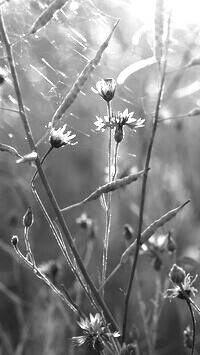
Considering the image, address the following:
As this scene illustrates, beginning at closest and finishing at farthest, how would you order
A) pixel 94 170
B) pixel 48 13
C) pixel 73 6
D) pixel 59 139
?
1. pixel 48 13
2. pixel 59 139
3. pixel 73 6
4. pixel 94 170

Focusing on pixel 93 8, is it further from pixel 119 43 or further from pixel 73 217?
pixel 73 217

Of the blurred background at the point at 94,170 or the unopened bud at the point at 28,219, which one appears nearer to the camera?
the unopened bud at the point at 28,219

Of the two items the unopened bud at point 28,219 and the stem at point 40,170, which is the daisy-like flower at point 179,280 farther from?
the unopened bud at point 28,219

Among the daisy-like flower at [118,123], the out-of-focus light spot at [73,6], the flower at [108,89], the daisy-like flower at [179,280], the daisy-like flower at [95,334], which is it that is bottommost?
the daisy-like flower at [95,334]

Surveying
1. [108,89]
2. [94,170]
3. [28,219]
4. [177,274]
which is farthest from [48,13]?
[94,170]

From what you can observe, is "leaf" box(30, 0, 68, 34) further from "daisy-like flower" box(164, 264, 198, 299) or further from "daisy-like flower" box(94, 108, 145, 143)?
"daisy-like flower" box(164, 264, 198, 299)

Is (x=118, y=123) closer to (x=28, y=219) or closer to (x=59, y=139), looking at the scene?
(x=59, y=139)

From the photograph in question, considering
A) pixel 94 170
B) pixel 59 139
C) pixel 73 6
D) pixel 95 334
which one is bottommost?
pixel 95 334

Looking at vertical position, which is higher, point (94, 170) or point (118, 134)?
point (94, 170)

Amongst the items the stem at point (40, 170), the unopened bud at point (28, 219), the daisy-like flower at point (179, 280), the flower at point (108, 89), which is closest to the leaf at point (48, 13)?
the stem at point (40, 170)
